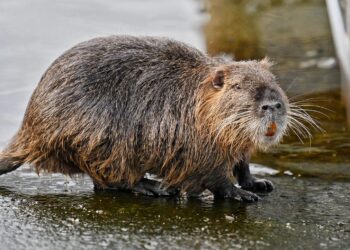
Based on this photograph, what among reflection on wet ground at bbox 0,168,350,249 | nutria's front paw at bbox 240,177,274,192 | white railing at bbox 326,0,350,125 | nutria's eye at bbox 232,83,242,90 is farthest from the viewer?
white railing at bbox 326,0,350,125

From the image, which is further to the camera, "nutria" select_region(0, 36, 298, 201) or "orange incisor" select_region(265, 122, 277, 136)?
"nutria" select_region(0, 36, 298, 201)

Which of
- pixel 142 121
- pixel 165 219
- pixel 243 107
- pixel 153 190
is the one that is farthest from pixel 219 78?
pixel 165 219

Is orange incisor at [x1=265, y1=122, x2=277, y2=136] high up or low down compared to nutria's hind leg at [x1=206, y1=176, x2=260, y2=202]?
up

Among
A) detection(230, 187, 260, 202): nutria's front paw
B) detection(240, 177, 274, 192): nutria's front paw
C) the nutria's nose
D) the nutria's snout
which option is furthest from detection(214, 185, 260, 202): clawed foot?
the nutria's nose

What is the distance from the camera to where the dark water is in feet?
16.7

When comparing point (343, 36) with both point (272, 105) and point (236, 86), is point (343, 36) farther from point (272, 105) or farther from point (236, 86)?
point (272, 105)

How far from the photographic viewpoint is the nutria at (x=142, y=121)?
5.80m

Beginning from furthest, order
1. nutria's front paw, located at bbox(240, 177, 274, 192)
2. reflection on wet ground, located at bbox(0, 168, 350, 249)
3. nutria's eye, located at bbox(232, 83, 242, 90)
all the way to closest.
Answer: nutria's front paw, located at bbox(240, 177, 274, 192) → nutria's eye, located at bbox(232, 83, 242, 90) → reflection on wet ground, located at bbox(0, 168, 350, 249)

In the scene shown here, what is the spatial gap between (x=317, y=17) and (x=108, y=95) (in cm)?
596

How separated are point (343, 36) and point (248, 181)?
3.31 meters

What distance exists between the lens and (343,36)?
903 centimetres

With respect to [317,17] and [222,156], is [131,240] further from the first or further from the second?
[317,17]

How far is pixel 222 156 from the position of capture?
19.1 feet

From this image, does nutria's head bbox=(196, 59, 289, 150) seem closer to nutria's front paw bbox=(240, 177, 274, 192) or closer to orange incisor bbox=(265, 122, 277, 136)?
orange incisor bbox=(265, 122, 277, 136)
